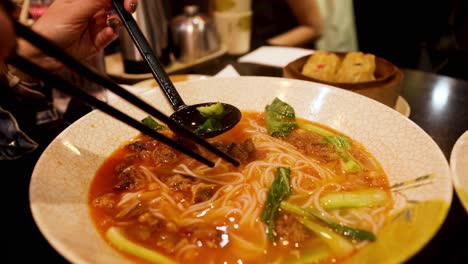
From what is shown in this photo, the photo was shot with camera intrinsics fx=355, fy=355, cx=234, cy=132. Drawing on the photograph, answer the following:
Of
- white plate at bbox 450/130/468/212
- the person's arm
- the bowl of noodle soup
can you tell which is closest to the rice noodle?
the bowl of noodle soup

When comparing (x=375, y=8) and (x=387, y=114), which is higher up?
(x=387, y=114)

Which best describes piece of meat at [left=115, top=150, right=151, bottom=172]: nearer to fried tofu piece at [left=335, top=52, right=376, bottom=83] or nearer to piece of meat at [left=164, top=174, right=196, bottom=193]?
piece of meat at [left=164, top=174, right=196, bottom=193]

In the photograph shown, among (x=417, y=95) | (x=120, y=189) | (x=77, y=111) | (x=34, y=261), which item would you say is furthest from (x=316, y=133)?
(x=77, y=111)

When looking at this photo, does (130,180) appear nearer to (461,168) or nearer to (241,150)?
(241,150)

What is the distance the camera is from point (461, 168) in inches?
62.4

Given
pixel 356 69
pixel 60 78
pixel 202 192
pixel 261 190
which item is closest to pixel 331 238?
pixel 261 190

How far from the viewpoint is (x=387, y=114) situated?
2.05m

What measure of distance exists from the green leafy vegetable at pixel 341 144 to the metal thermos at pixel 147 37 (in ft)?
6.85

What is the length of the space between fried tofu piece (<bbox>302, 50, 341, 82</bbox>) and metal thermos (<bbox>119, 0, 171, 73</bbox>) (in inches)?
65.1

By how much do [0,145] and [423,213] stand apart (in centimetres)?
252

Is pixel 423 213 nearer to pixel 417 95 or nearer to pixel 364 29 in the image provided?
pixel 417 95

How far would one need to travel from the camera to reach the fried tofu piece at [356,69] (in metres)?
2.70

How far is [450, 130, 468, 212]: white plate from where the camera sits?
4.73 feet

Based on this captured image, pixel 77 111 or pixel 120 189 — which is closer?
pixel 120 189
